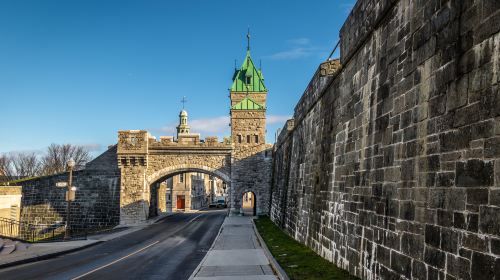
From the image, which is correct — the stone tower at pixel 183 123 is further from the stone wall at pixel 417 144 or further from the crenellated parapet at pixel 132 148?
the stone wall at pixel 417 144

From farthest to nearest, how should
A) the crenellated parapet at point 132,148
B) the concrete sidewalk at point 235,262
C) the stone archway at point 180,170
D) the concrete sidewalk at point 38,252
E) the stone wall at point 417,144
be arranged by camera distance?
the stone archway at point 180,170 < the crenellated parapet at point 132,148 < the concrete sidewalk at point 38,252 < the concrete sidewalk at point 235,262 < the stone wall at point 417,144

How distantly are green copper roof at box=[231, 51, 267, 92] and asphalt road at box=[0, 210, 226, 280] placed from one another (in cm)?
2939

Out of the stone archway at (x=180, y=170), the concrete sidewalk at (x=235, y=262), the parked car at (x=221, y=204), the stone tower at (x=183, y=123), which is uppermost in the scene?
the stone tower at (x=183, y=123)

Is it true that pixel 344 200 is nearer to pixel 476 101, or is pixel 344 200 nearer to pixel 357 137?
pixel 357 137

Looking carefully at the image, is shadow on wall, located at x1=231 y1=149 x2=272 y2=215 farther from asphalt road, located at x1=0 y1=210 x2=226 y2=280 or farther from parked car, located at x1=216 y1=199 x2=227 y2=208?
parked car, located at x1=216 y1=199 x2=227 y2=208

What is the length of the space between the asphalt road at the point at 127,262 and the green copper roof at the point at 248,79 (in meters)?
29.4

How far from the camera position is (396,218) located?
7.69m

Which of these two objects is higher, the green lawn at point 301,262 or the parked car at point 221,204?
the green lawn at point 301,262

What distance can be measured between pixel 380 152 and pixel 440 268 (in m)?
3.17

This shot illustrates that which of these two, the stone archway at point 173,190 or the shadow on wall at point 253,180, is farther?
the shadow on wall at point 253,180

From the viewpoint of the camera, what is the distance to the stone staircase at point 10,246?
18.2 meters

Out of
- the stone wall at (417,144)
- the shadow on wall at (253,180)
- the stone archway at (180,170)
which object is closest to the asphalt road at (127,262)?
the stone wall at (417,144)

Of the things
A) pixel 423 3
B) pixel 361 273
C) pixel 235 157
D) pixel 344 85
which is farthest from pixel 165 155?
pixel 423 3

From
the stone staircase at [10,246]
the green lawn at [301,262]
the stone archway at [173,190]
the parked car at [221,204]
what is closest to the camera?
the green lawn at [301,262]
